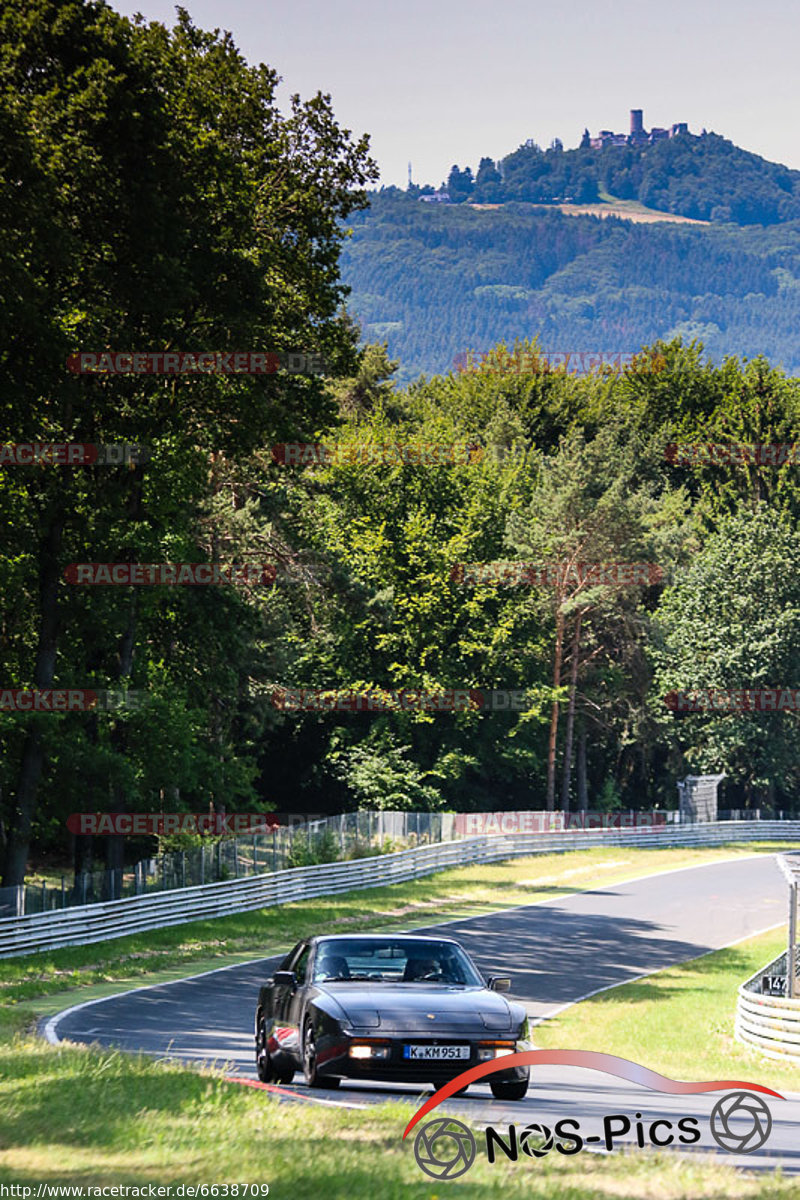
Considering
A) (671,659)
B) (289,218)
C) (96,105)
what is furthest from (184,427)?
(671,659)

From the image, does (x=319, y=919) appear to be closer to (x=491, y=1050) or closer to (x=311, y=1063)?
(x=311, y=1063)

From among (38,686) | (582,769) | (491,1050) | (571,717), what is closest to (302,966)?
(491,1050)

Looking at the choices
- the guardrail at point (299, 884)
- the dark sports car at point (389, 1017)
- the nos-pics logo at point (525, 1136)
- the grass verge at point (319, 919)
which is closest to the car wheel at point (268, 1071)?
the dark sports car at point (389, 1017)

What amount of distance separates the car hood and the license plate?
11 centimetres

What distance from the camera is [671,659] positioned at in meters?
72.0

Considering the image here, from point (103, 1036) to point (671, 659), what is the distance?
5725 centimetres

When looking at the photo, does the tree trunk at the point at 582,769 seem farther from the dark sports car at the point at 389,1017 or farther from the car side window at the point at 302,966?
the dark sports car at the point at 389,1017

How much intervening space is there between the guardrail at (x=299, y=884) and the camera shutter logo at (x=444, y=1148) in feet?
64.0

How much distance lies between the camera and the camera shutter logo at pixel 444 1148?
764cm

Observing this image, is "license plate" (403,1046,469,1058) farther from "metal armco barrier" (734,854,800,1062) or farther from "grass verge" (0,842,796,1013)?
"grass verge" (0,842,796,1013)

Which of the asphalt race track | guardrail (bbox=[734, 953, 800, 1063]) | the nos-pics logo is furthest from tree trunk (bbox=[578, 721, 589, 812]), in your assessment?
the nos-pics logo

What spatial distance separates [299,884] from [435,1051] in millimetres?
28912

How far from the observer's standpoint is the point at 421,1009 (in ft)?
35.4

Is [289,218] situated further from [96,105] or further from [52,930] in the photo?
[52,930]
